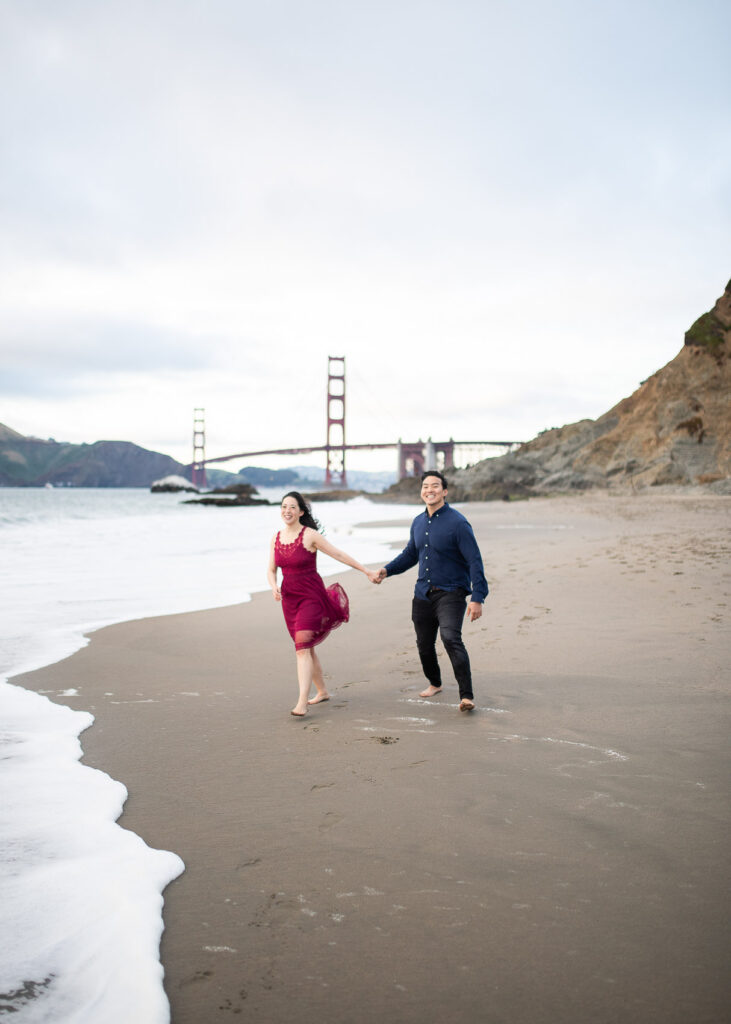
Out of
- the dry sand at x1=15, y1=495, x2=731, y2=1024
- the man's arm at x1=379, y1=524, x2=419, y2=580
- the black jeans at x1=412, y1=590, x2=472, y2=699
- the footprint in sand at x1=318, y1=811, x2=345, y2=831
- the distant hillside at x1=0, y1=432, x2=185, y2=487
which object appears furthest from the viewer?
the distant hillside at x1=0, y1=432, x2=185, y2=487

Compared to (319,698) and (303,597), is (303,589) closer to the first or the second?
(303,597)

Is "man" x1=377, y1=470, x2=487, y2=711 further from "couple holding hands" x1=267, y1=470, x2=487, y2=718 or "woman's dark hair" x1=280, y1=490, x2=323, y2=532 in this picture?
"woman's dark hair" x1=280, y1=490, x2=323, y2=532

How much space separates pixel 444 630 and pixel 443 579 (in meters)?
0.26

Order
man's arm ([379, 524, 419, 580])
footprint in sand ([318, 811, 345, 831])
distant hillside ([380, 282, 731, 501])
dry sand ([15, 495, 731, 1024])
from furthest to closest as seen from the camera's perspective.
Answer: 1. distant hillside ([380, 282, 731, 501])
2. man's arm ([379, 524, 419, 580])
3. footprint in sand ([318, 811, 345, 831])
4. dry sand ([15, 495, 731, 1024])

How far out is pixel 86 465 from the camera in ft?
427

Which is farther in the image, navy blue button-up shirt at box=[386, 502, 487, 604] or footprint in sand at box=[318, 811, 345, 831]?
navy blue button-up shirt at box=[386, 502, 487, 604]

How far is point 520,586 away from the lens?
24.2 feet

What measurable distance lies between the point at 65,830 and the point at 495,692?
2.28 m

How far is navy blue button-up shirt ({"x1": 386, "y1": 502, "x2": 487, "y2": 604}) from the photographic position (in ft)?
12.7

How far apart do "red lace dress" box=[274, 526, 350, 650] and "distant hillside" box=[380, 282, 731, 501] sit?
23257 millimetres

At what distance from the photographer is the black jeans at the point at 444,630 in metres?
3.76

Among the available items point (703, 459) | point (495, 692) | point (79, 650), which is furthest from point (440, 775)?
point (703, 459)

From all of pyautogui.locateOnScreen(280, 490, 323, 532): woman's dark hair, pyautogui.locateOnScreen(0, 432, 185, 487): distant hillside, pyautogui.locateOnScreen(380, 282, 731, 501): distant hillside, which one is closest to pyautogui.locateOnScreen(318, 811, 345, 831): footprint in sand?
pyautogui.locateOnScreen(280, 490, 323, 532): woman's dark hair

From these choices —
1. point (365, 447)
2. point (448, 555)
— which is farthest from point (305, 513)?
point (365, 447)
